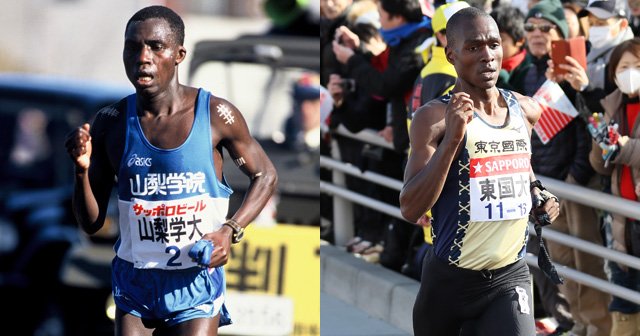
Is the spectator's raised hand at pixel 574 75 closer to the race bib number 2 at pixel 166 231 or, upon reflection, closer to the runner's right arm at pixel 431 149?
the runner's right arm at pixel 431 149

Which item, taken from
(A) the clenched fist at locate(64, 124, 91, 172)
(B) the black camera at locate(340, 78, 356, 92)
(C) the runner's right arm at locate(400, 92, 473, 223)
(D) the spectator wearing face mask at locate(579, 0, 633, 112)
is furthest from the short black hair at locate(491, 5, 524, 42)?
(A) the clenched fist at locate(64, 124, 91, 172)

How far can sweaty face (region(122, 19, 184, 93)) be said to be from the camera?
19.5ft

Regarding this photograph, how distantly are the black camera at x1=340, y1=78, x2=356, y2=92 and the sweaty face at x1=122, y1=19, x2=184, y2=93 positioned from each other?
400 centimetres

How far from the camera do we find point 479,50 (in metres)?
5.71

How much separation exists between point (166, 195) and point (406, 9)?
3453 mm

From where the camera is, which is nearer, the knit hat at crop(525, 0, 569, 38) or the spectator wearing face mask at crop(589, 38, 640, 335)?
the spectator wearing face mask at crop(589, 38, 640, 335)

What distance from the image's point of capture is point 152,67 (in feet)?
19.5

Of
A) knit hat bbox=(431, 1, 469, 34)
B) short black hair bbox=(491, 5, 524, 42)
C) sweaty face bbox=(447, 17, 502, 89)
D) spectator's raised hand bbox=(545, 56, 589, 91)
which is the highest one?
sweaty face bbox=(447, 17, 502, 89)

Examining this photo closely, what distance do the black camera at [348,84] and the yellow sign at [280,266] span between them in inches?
53.7

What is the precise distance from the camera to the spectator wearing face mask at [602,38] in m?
7.91

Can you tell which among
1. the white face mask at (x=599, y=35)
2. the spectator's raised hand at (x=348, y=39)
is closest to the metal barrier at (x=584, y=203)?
the spectator's raised hand at (x=348, y=39)

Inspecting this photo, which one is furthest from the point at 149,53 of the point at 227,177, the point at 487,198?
the point at 227,177

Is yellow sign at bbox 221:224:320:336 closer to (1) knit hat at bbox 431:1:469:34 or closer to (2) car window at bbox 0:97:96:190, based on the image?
(2) car window at bbox 0:97:96:190

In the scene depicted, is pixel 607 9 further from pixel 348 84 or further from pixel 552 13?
pixel 348 84
